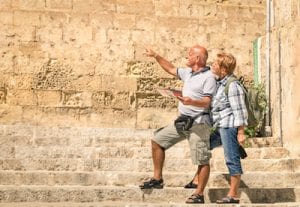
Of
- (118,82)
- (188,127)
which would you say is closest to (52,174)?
(188,127)

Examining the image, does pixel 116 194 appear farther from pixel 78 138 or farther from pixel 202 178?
pixel 78 138

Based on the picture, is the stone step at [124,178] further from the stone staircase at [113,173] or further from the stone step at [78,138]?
the stone step at [78,138]

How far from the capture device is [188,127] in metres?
6.54

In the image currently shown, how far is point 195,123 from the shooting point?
21.6 feet

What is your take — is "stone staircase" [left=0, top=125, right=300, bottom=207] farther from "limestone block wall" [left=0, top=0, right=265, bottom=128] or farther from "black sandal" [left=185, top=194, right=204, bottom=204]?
"limestone block wall" [left=0, top=0, right=265, bottom=128]

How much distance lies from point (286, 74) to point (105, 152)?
2.87 metres

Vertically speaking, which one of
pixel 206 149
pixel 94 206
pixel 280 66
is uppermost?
pixel 280 66

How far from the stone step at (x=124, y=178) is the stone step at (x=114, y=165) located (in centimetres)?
41

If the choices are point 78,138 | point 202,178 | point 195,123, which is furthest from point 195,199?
point 78,138

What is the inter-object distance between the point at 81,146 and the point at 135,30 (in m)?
3.97

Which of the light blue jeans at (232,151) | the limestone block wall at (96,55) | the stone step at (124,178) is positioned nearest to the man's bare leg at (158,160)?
the stone step at (124,178)

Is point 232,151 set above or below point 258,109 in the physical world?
below

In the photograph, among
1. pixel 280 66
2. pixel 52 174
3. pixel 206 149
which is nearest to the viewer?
pixel 206 149

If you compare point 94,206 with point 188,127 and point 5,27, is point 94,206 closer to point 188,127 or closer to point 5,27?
point 188,127
